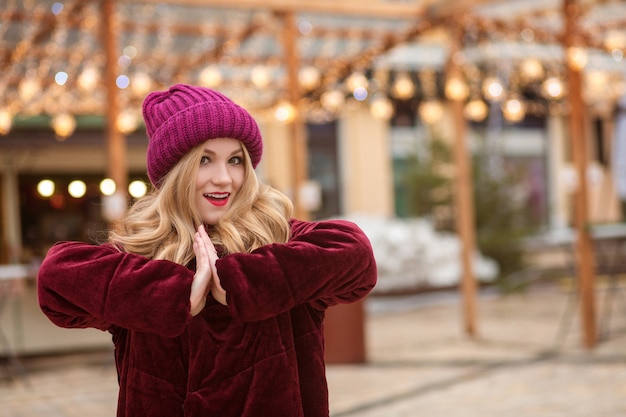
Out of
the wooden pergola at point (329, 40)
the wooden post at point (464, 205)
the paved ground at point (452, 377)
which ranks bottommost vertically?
the paved ground at point (452, 377)

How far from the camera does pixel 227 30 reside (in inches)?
341

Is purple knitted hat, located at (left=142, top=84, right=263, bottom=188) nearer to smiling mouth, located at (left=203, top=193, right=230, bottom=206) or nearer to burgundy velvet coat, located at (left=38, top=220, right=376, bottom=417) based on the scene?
smiling mouth, located at (left=203, top=193, right=230, bottom=206)

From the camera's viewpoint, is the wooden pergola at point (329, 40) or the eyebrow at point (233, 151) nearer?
the eyebrow at point (233, 151)

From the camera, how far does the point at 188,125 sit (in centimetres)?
154

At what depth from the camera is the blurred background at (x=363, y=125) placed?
689cm

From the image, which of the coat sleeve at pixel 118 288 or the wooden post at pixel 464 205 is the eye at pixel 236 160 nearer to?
the coat sleeve at pixel 118 288

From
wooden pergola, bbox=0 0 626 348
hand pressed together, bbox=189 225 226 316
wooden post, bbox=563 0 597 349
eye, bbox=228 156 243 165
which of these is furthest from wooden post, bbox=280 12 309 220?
hand pressed together, bbox=189 225 226 316

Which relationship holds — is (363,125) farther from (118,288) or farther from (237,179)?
(118,288)

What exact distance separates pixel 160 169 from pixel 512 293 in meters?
10.1

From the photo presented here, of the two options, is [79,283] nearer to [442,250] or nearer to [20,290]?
[20,290]

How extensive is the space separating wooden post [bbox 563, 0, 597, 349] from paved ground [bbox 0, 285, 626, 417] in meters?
0.25

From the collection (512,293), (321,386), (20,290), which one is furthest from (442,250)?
(321,386)

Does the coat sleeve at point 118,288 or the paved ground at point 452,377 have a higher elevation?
the coat sleeve at point 118,288

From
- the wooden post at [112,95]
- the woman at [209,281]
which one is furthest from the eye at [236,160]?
the wooden post at [112,95]
